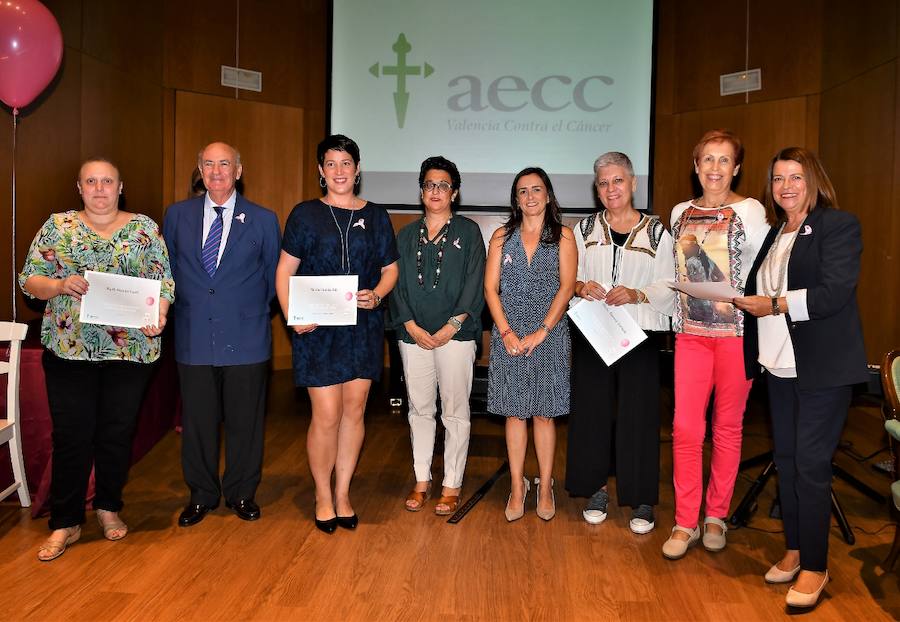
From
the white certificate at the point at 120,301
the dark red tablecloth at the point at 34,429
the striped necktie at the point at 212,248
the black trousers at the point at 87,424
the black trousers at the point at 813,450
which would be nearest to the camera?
the black trousers at the point at 813,450

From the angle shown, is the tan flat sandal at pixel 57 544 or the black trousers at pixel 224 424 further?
the black trousers at pixel 224 424

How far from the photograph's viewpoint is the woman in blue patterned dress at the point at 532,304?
349 cm

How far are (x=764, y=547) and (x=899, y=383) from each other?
92 centimetres

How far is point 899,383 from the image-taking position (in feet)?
9.74

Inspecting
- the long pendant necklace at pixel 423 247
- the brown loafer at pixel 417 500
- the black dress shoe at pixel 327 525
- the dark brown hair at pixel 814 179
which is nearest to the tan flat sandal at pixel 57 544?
the black dress shoe at pixel 327 525

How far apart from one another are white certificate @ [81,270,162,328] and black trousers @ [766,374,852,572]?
2.50 m

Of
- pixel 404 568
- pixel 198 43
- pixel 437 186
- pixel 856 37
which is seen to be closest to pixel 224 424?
pixel 404 568

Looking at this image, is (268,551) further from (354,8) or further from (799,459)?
(354,8)

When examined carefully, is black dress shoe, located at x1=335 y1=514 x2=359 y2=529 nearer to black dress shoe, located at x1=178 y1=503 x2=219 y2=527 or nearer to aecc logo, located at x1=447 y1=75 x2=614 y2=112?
black dress shoe, located at x1=178 y1=503 x2=219 y2=527

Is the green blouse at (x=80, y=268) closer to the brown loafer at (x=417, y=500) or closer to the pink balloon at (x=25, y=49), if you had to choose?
the pink balloon at (x=25, y=49)

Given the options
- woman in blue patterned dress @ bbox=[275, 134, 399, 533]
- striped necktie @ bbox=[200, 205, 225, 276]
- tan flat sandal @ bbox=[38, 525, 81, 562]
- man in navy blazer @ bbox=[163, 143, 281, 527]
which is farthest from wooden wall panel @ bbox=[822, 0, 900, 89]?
tan flat sandal @ bbox=[38, 525, 81, 562]

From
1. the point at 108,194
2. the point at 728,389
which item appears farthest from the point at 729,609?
the point at 108,194

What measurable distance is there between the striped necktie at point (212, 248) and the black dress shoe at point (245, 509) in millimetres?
1100

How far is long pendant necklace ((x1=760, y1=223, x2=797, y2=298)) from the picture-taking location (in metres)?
2.82
